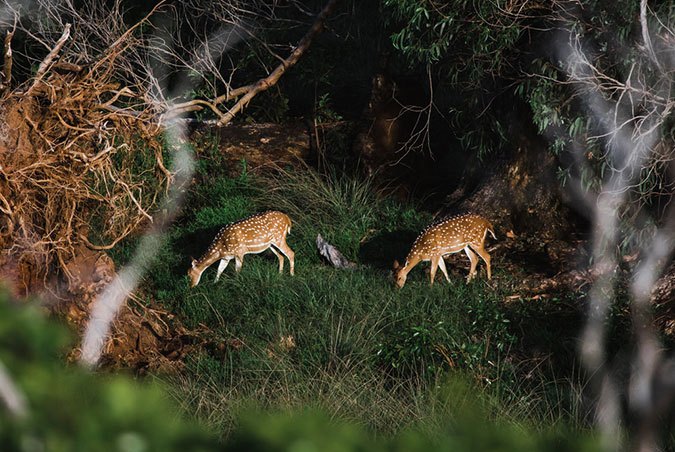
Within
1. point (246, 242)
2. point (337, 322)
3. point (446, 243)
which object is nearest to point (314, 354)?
point (337, 322)

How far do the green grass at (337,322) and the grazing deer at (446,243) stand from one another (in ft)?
0.56

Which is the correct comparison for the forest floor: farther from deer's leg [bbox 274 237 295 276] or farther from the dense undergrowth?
deer's leg [bbox 274 237 295 276]

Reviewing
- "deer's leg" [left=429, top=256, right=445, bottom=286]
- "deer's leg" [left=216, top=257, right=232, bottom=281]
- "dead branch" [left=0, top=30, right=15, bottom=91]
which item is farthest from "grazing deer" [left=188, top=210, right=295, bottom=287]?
"dead branch" [left=0, top=30, right=15, bottom=91]

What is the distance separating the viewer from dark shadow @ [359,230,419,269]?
10750 mm

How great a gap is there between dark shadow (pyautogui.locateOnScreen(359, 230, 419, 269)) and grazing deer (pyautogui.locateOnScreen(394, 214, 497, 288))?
0.68 metres

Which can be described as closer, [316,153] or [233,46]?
[316,153]

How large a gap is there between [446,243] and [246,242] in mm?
1974

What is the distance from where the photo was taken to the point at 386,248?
432 inches

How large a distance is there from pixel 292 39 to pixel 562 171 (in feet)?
19.9

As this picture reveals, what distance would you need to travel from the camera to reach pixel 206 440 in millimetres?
2076

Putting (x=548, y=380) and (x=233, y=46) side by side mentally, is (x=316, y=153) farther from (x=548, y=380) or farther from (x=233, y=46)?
(x=548, y=380)

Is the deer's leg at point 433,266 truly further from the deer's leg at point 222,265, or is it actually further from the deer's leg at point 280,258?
the deer's leg at point 222,265

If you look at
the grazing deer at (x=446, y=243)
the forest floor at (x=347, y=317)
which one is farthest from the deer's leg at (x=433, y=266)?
the forest floor at (x=347, y=317)

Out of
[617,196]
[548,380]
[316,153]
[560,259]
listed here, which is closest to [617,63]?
[617,196]
